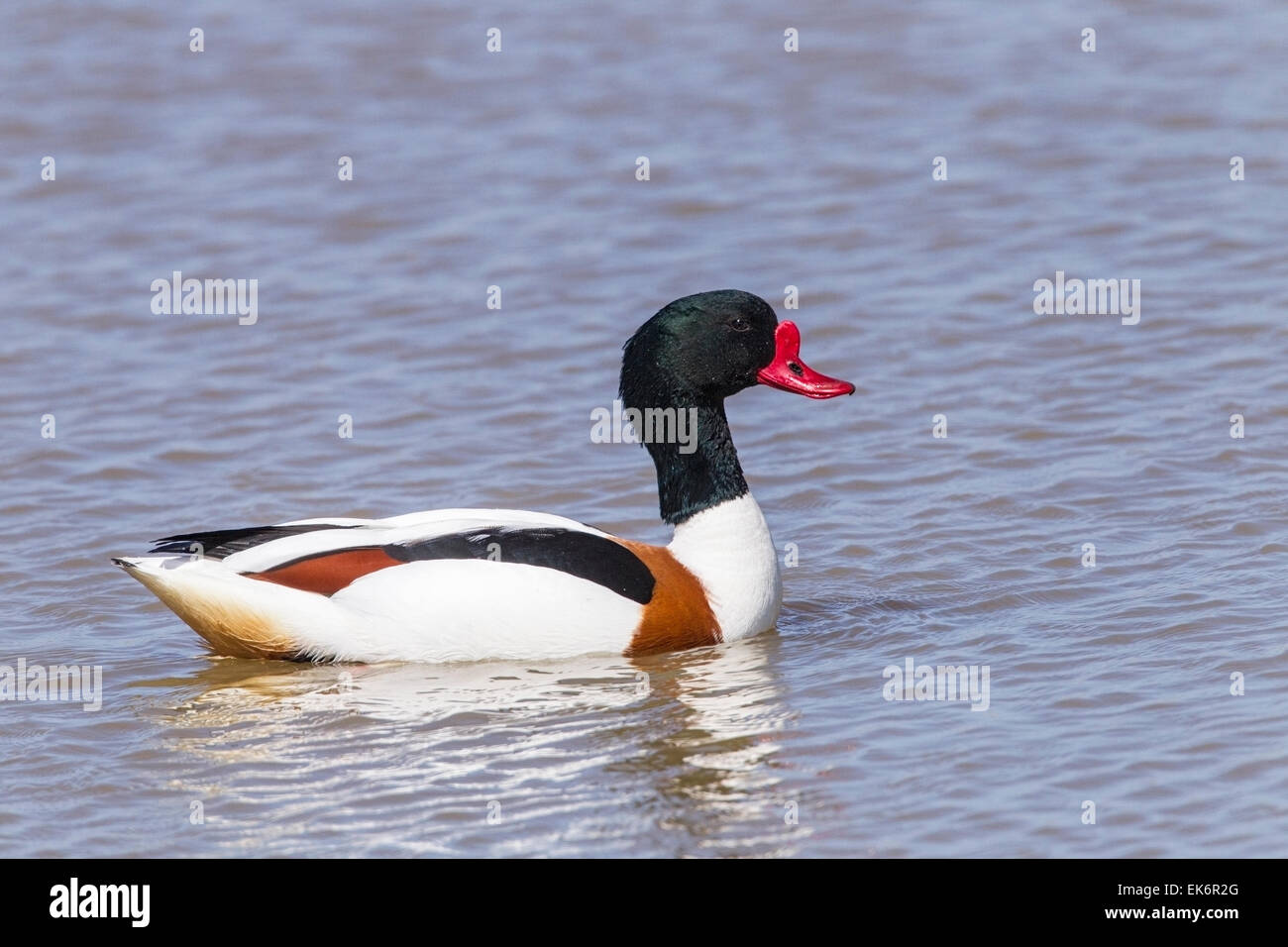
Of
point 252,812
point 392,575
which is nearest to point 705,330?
point 392,575

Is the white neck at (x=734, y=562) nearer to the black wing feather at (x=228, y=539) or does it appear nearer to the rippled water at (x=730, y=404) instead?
the rippled water at (x=730, y=404)

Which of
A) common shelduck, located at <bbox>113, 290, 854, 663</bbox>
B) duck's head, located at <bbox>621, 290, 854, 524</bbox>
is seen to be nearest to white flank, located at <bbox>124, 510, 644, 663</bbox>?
common shelduck, located at <bbox>113, 290, 854, 663</bbox>

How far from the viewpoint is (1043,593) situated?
8.27 meters

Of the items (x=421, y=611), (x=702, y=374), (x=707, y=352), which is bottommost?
(x=421, y=611)

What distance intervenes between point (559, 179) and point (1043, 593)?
6.91 metres

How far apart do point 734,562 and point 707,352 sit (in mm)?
949

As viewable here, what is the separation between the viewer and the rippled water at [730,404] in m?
6.34

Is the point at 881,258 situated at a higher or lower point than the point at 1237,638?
higher

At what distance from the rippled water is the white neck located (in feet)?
0.49

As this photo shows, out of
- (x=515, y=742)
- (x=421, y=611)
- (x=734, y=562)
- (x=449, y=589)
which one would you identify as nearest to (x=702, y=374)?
(x=734, y=562)

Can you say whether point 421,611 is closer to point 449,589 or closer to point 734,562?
point 449,589

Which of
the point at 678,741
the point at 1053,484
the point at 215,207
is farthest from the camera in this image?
the point at 215,207

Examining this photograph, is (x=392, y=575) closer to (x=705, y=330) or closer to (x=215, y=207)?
(x=705, y=330)

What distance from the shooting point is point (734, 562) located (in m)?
8.10
